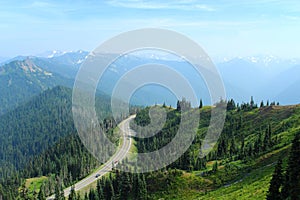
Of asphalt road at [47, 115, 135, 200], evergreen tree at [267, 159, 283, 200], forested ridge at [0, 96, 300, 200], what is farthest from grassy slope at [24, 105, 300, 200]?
asphalt road at [47, 115, 135, 200]

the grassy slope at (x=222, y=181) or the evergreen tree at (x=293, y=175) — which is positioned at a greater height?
the evergreen tree at (x=293, y=175)

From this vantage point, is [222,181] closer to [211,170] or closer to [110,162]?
[211,170]

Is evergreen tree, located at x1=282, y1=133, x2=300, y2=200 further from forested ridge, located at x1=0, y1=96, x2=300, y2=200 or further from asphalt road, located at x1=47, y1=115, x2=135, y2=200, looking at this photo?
asphalt road, located at x1=47, y1=115, x2=135, y2=200

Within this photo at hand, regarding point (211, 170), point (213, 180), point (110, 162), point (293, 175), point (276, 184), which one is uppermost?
point (293, 175)

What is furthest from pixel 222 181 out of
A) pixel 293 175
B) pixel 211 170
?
pixel 293 175

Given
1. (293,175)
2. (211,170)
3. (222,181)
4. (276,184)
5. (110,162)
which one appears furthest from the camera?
(110,162)

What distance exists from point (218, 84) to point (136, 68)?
9309 mm

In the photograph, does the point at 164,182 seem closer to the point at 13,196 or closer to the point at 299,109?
the point at 13,196

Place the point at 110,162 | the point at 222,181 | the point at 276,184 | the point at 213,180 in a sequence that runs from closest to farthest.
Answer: the point at 276,184 → the point at 222,181 → the point at 213,180 → the point at 110,162

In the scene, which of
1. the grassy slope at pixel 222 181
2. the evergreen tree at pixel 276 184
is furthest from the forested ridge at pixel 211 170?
the evergreen tree at pixel 276 184

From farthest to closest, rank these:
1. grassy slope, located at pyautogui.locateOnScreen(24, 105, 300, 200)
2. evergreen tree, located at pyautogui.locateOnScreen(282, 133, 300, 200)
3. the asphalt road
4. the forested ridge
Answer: the asphalt road, the forested ridge, grassy slope, located at pyautogui.locateOnScreen(24, 105, 300, 200), evergreen tree, located at pyautogui.locateOnScreen(282, 133, 300, 200)

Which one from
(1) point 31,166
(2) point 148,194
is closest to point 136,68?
(2) point 148,194

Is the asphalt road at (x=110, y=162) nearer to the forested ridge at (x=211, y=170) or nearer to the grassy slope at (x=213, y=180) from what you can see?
the forested ridge at (x=211, y=170)

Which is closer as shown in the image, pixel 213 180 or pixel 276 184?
pixel 276 184
